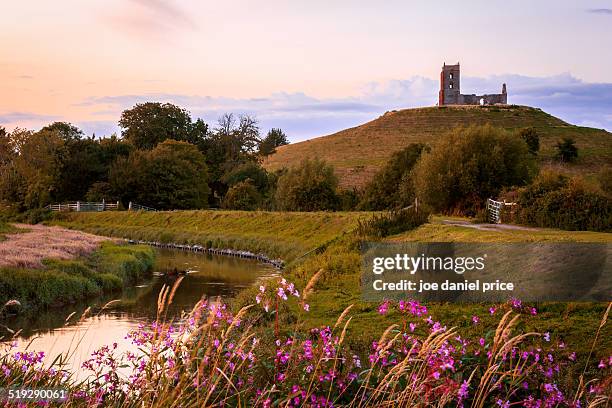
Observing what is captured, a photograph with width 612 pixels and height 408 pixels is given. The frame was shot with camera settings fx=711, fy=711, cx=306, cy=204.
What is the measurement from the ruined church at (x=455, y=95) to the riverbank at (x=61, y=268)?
374ft

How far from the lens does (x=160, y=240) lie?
53250mm

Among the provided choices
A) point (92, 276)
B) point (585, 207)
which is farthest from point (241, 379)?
point (585, 207)

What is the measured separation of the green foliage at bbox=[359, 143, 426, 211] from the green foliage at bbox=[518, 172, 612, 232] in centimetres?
2698

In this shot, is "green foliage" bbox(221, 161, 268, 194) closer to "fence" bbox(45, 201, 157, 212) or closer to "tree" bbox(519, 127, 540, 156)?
"fence" bbox(45, 201, 157, 212)

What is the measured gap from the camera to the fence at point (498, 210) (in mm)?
32781

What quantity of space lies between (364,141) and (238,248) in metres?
72.9

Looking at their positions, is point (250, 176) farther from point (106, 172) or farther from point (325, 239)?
point (325, 239)

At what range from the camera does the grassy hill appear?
94.2 metres

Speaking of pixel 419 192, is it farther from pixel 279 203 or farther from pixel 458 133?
pixel 279 203

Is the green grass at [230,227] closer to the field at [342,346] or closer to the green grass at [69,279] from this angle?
the field at [342,346]

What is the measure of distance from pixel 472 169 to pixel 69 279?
78.0 feet

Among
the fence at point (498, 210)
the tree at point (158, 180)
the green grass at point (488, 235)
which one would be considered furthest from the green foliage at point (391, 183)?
the green grass at point (488, 235)

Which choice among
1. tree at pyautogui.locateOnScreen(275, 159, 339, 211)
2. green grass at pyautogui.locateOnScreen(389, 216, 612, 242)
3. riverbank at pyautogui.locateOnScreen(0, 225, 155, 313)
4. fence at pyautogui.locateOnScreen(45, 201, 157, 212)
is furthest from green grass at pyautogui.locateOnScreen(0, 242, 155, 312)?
fence at pyautogui.locateOnScreen(45, 201, 157, 212)

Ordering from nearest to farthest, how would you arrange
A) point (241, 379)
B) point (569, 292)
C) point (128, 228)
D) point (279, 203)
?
point (241, 379) < point (569, 292) < point (128, 228) < point (279, 203)
